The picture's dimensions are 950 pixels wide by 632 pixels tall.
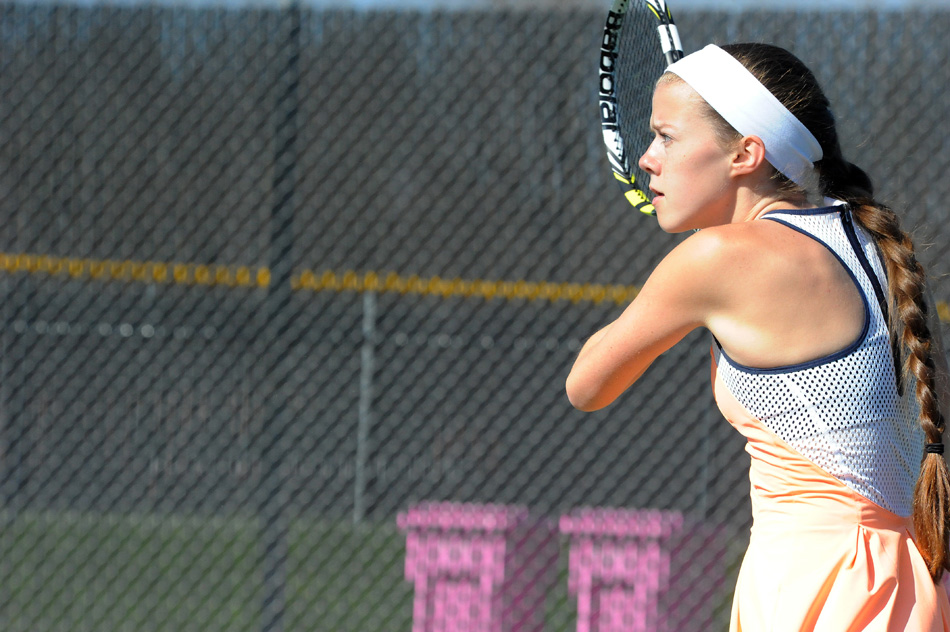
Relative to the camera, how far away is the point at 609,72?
6.60ft

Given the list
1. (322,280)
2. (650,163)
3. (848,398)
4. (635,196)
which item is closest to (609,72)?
(635,196)

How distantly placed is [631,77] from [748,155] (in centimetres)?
74

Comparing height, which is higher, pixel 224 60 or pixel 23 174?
pixel 224 60

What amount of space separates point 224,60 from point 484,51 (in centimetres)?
115

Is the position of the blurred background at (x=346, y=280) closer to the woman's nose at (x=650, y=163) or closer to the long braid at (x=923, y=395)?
the woman's nose at (x=650, y=163)

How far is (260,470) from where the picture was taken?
11.3 ft

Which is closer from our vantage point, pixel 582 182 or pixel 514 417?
pixel 582 182

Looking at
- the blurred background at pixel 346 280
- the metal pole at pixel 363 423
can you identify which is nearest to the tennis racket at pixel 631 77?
the blurred background at pixel 346 280

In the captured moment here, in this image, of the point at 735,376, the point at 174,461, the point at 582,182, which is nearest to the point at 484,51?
the point at 582,182

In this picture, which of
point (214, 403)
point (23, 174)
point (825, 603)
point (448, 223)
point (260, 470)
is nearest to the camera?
point (825, 603)

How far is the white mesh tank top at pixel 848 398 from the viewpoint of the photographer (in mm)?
1246

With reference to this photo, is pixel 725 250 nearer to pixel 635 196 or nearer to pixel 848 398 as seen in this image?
pixel 848 398

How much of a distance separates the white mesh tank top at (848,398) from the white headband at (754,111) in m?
0.09

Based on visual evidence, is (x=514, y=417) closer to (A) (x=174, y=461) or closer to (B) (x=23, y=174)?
(A) (x=174, y=461)
